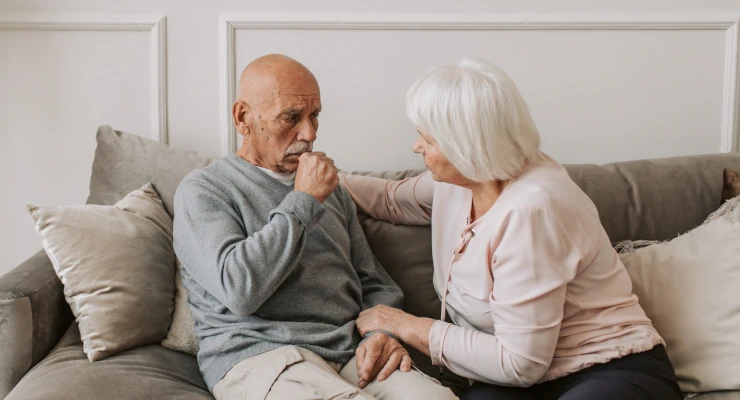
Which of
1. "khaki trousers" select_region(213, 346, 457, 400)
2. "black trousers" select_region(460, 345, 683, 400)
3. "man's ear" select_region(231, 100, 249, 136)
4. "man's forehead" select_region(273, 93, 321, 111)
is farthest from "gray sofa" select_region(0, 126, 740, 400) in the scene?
"man's forehead" select_region(273, 93, 321, 111)

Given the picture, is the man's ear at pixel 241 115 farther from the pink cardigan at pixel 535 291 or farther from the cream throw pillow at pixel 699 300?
the cream throw pillow at pixel 699 300

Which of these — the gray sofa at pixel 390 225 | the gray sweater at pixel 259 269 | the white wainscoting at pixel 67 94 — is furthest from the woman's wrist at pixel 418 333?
the white wainscoting at pixel 67 94

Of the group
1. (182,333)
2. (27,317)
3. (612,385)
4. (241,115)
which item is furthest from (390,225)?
(27,317)

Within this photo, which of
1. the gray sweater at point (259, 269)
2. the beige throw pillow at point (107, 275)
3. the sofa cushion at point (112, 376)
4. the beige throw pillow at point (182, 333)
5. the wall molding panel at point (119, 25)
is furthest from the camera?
the wall molding panel at point (119, 25)

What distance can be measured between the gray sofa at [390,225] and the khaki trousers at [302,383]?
12cm

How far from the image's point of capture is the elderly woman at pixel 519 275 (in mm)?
1452

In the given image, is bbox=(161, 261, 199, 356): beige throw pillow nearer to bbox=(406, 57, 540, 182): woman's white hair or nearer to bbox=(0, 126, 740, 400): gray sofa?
bbox=(0, 126, 740, 400): gray sofa

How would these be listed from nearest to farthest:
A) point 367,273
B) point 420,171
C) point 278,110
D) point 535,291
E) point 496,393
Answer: point 535,291, point 496,393, point 278,110, point 367,273, point 420,171

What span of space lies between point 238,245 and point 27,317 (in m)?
0.51

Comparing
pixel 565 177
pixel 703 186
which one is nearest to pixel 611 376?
pixel 565 177

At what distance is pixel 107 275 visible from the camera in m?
1.64

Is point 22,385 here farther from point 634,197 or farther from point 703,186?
point 703,186

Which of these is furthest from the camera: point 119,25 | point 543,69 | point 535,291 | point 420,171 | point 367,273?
point 543,69

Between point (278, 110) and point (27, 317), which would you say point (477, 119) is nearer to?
point (278, 110)
